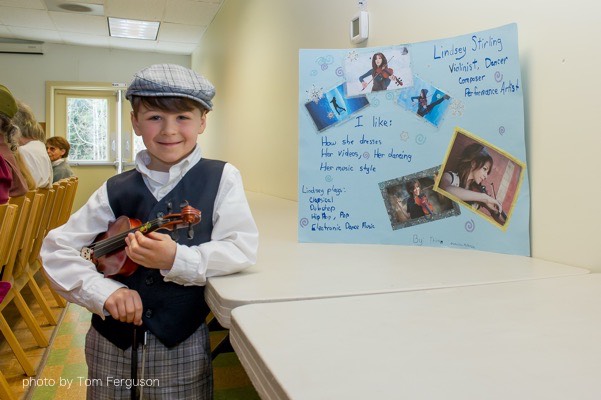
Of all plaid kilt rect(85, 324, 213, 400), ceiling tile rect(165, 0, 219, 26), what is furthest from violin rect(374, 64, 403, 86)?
ceiling tile rect(165, 0, 219, 26)

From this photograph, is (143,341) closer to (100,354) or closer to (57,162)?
(100,354)

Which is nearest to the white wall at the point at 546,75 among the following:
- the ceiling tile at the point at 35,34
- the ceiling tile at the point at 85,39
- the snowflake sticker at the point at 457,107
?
the snowflake sticker at the point at 457,107

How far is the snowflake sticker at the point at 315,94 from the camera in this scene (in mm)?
1374

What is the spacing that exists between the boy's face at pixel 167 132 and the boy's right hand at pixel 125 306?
11.5 inches

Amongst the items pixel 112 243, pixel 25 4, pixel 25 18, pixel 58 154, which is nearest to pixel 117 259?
pixel 112 243

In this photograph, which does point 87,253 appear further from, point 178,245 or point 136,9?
point 136,9

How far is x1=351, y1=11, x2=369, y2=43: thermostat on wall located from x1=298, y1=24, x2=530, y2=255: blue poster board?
69cm

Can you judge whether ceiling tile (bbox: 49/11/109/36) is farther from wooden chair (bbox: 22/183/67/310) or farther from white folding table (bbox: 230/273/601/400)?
white folding table (bbox: 230/273/601/400)

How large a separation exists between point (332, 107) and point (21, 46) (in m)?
6.81

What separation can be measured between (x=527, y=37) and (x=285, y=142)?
6.32 feet

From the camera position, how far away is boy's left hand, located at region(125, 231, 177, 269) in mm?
878

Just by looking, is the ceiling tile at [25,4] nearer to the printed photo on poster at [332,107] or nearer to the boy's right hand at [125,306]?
the printed photo on poster at [332,107]

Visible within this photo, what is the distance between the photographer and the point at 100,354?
1015mm

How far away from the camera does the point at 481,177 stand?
1182 millimetres
